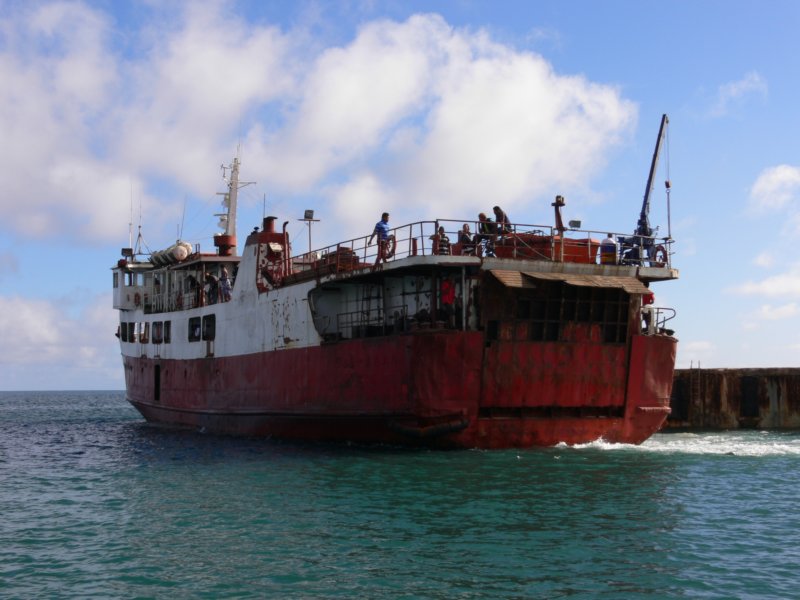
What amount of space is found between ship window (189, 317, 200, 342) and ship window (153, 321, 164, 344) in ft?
10.5

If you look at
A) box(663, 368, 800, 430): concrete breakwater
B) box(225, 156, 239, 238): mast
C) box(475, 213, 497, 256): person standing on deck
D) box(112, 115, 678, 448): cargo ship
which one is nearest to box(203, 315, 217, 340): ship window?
box(112, 115, 678, 448): cargo ship

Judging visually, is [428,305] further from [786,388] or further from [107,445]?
[786,388]

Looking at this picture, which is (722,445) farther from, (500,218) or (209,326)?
(209,326)

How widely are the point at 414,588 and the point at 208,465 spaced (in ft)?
35.7

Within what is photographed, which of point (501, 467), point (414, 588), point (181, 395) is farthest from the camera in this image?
point (181, 395)

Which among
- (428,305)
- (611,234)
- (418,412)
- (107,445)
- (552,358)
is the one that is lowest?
(107,445)

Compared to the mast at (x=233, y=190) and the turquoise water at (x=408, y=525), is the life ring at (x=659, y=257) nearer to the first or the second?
the turquoise water at (x=408, y=525)

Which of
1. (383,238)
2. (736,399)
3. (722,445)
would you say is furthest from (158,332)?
(736,399)

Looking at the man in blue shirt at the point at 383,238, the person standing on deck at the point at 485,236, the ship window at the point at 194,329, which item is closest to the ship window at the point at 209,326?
the ship window at the point at 194,329

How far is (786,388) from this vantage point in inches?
1232

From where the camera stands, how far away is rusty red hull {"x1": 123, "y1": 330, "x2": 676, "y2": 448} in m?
19.2

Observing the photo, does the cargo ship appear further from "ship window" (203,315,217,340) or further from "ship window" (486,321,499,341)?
"ship window" (203,315,217,340)

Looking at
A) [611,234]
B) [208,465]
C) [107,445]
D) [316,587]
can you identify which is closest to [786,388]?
[611,234]

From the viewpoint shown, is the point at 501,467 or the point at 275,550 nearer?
the point at 275,550
